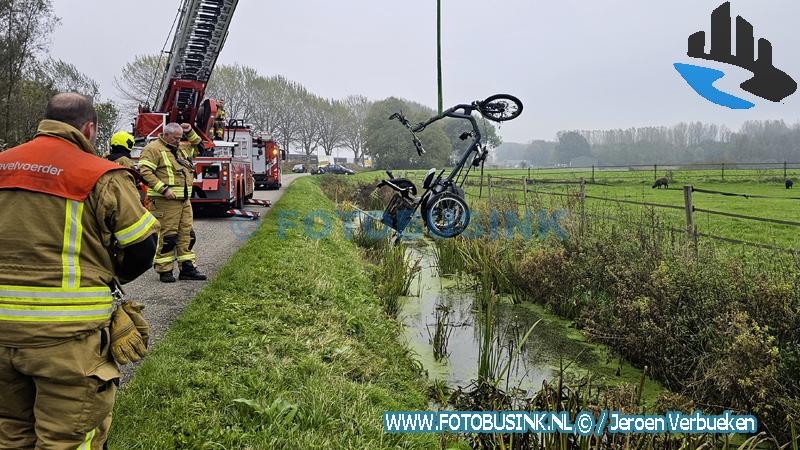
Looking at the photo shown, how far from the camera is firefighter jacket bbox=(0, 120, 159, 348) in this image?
1983mm

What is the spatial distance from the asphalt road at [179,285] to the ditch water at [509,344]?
2.55m

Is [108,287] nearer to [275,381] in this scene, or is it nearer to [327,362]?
[275,381]

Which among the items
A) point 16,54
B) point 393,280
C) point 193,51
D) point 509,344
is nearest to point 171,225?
point 393,280

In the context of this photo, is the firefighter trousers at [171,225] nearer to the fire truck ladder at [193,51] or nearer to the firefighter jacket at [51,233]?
the firefighter jacket at [51,233]

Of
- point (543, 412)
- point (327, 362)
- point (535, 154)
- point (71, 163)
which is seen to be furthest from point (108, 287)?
point (535, 154)

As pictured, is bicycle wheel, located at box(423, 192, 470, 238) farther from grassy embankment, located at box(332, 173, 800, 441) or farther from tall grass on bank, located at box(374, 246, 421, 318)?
grassy embankment, located at box(332, 173, 800, 441)

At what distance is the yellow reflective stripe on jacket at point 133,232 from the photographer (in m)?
2.18

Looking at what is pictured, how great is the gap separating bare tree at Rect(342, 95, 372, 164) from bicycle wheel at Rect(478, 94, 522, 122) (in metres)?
61.9

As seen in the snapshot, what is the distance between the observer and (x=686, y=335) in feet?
16.9

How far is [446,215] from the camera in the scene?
19.7 feet

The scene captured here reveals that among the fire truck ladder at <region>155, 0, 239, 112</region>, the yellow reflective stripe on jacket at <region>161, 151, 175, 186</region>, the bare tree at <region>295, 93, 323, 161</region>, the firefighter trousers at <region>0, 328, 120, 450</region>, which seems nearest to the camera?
the firefighter trousers at <region>0, 328, 120, 450</region>

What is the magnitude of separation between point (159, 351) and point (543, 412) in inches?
110

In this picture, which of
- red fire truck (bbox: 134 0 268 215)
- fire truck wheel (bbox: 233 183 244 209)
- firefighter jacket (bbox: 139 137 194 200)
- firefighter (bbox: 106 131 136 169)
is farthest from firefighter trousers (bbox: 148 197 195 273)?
fire truck wheel (bbox: 233 183 244 209)

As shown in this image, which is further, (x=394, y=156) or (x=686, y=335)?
(x=394, y=156)
